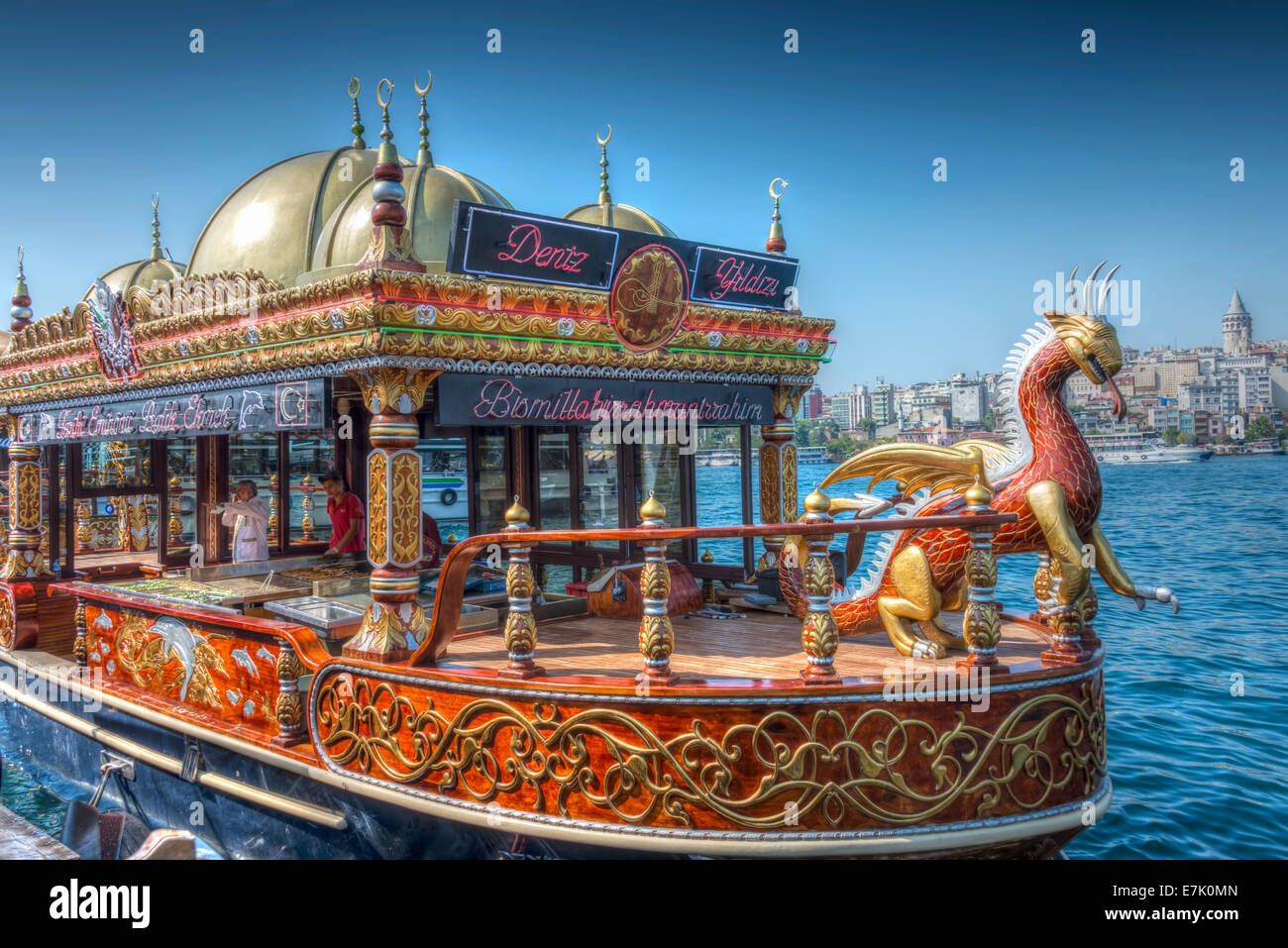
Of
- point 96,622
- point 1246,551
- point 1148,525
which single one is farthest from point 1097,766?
point 1148,525

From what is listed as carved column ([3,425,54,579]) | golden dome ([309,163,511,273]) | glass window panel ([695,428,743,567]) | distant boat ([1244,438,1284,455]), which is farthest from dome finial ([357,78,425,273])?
distant boat ([1244,438,1284,455])

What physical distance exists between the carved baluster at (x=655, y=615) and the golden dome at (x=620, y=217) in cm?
693

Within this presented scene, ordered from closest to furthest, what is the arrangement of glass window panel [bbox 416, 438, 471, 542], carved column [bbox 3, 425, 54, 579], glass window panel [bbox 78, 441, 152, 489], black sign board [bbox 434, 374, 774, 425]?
black sign board [bbox 434, 374, 774, 425] < carved column [bbox 3, 425, 54, 579] < glass window panel [bbox 416, 438, 471, 542] < glass window panel [bbox 78, 441, 152, 489]

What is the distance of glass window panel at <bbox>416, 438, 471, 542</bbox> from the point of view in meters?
11.3

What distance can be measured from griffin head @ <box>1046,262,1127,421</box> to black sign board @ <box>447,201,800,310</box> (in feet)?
10.3

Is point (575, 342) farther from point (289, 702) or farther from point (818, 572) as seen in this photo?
point (289, 702)

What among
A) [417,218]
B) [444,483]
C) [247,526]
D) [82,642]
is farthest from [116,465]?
[417,218]

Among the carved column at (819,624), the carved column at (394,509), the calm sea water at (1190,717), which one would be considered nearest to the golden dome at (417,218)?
the carved column at (394,509)

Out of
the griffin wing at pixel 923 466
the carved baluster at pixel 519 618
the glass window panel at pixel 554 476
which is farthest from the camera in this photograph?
the glass window panel at pixel 554 476

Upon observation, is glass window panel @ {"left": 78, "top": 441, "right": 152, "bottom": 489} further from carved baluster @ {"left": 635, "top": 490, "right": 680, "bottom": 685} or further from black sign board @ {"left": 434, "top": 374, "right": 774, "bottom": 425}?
carved baluster @ {"left": 635, "top": 490, "right": 680, "bottom": 685}

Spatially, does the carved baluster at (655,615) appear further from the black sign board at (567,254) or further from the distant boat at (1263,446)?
the distant boat at (1263,446)

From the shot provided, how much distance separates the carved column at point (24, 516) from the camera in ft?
36.7
